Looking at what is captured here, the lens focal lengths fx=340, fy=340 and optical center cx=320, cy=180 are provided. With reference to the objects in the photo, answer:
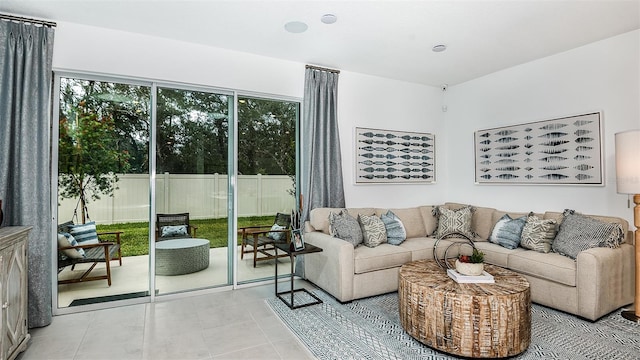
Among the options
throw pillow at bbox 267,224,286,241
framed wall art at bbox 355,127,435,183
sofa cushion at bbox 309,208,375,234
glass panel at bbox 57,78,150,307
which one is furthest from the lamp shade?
glass panel at bbox 57,78,150,307

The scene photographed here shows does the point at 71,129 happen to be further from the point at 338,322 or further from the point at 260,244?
the point at 338,322

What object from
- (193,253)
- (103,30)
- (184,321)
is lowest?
(184,321)

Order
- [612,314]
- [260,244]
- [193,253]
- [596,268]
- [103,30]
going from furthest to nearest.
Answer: [260,244], [193,253], [103,30], [612,314], [596,268]

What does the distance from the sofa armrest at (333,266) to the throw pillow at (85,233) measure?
2224mm

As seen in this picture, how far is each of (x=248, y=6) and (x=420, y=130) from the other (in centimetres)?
326

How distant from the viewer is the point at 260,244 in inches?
164

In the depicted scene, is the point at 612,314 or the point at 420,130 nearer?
the point at 612,314

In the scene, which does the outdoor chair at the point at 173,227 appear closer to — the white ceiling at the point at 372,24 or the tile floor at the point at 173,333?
the tile floor at the point at 173,333

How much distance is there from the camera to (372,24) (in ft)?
10.5

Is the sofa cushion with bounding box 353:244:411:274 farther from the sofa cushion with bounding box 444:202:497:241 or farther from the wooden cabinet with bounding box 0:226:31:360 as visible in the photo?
the wooden cabinet with bounding box 0:226:31:360

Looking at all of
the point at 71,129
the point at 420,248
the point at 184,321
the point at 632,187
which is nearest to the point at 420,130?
the point at 420,248

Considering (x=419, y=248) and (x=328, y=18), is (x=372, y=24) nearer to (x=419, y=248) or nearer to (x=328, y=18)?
(x=328, y=18)

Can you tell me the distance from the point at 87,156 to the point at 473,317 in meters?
3.64

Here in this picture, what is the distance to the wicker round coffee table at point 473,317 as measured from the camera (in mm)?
2291
